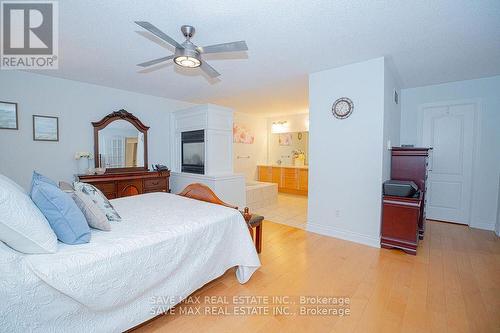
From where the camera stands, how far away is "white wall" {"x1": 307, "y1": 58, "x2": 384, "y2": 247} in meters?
2.78

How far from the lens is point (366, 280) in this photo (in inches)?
81.0

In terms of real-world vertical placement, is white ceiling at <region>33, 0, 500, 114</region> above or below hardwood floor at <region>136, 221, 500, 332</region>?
above

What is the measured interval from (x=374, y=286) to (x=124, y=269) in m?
2.09

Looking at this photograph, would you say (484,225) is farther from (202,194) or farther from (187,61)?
(187,61)

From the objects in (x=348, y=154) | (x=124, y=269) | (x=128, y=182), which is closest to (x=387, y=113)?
(x=348, y=154)

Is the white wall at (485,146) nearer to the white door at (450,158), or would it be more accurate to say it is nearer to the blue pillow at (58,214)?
the white door at (450,158)

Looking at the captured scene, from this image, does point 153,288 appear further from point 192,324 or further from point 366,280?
point 366,280

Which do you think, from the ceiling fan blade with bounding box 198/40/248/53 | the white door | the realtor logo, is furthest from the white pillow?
the white door

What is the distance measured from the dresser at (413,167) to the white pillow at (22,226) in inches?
155

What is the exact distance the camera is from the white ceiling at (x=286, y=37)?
5.84 feet

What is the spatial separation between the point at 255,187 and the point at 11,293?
4.06 m

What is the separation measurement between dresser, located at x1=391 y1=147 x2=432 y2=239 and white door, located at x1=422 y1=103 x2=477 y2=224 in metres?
1.18

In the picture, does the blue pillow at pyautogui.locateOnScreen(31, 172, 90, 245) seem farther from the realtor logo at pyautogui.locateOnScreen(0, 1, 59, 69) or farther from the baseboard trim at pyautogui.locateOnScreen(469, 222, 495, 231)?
the baseboard trim at pyautogui.locateOnScreen(469, 222, 495, 231)

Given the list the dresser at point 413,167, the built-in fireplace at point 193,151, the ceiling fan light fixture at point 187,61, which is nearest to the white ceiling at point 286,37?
the ceiling fan light fixture at point 187,61
